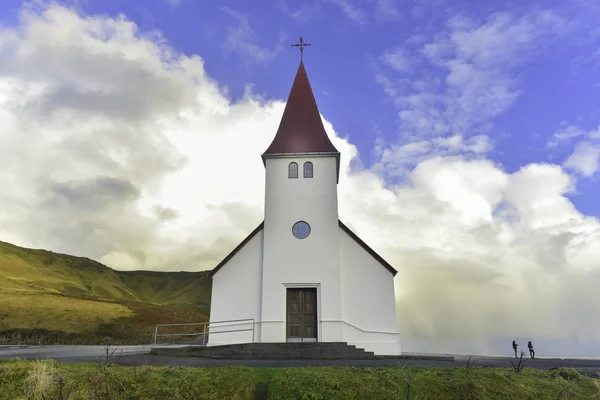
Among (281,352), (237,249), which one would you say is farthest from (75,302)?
(281,352)

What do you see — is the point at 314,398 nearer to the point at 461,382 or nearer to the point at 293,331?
the point at 461,382

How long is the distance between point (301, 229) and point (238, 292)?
4109mm

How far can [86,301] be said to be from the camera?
48188 millimetres

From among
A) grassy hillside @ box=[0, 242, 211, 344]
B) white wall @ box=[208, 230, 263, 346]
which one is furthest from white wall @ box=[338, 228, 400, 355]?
grassy hillside @ box=[0, 242, 211, 344]

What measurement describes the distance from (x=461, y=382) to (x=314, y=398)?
2658mm

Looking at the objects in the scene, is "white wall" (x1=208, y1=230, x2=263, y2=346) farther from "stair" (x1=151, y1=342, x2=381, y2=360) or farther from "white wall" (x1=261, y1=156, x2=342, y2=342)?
"stair" (x1=151, y1=342, x2=381, y2=360)

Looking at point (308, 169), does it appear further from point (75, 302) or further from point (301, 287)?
point (75, 302)

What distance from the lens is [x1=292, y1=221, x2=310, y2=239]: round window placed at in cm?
1931

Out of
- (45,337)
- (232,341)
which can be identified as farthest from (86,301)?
(232,341)

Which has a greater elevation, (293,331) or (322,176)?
(322,176)

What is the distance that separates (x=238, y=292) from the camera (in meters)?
19.2

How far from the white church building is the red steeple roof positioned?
0.29 feet

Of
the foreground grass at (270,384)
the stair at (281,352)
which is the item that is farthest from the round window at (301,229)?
the foreground grass at (270,384)

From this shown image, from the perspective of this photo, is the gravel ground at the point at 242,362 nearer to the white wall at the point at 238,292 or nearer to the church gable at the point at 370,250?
the white wall at the point at 238,292
